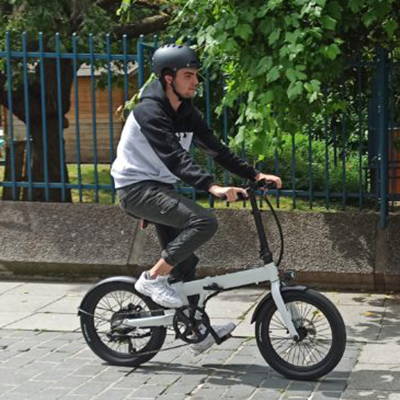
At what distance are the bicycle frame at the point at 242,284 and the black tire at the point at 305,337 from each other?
52mm

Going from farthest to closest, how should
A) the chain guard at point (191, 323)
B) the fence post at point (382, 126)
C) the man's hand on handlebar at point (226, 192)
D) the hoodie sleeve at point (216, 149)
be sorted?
the fence post at point (382, 126) < the hoodie sleeve at point (216, 149) < the chain guard at point (191, 323) < the man's hand on handlebar at point (226, 192)

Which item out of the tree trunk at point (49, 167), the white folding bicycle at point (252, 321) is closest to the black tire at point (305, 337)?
the white folding bicycle at point (252, 321)

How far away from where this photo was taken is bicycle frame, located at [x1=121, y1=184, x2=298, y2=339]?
17.4 ft

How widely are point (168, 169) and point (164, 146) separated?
13 cm

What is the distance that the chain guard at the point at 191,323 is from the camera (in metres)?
5.55

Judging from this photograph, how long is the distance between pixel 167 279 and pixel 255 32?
6.85 feet

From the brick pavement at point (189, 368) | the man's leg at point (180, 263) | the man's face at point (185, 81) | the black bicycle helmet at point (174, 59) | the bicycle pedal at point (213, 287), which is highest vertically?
the black bicycle helmet at point (174, 59)

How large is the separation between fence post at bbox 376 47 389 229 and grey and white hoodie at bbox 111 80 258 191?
235 cm

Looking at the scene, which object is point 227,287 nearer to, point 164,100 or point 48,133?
point 164,100

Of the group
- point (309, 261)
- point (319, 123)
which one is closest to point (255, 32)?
point (319, 123)

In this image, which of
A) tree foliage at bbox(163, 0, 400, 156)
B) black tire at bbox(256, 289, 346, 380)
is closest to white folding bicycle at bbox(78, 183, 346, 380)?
black tire at bbox(256, 289, 346, 380)

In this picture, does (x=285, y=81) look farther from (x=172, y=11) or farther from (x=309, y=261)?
(x=172, y=11)

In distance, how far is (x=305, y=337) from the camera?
534cm

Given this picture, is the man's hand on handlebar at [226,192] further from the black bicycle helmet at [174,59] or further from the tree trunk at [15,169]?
the tree trunk at [15,169]
